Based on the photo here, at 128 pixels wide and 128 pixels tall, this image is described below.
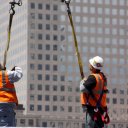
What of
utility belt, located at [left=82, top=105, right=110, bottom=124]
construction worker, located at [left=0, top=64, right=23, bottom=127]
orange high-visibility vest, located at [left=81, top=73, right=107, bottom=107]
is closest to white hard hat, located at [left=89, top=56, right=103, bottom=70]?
orange high-visibility vest, located at [left=81, top=73, right=107, bottom=107]

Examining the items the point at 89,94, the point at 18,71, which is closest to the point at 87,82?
the point at 89,94

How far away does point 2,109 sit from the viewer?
1358 cm

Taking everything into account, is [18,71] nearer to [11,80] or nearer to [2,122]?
[11,80]

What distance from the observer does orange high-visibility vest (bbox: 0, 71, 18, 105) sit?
13727 mm

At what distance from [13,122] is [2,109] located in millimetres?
334

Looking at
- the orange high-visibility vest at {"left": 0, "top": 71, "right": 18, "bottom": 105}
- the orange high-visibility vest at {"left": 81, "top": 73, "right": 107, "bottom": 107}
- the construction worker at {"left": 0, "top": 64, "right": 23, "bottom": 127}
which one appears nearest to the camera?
the orange high-visibility vest at {"left": 81, "top": 73, "right": 107, "bottom": 107}

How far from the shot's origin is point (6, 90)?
1379cm

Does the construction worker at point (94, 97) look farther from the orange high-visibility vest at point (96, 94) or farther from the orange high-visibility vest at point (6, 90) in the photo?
the orange high-visibility vest at point (6, 90)

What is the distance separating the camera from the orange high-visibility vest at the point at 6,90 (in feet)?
45.0

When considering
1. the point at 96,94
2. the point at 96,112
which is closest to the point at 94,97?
the point at 96,94

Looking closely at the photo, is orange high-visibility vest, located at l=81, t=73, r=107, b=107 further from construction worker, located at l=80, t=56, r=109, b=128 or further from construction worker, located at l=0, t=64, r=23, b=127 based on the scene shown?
construction worker, located at l=0, t=64, r=23, b=127

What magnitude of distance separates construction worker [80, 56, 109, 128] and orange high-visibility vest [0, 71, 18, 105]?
1.74m

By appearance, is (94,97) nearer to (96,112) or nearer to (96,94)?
(96,94)

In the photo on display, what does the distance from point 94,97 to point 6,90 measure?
2.04 metres
